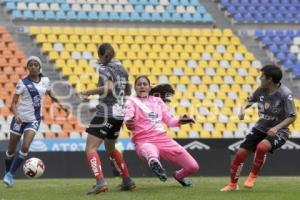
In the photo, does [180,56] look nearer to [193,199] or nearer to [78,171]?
[78,171]

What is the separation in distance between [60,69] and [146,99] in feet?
46.0

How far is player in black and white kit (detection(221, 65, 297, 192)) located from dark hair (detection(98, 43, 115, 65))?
204 cm

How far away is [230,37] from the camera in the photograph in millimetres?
29000

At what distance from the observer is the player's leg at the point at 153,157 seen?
1038 cm

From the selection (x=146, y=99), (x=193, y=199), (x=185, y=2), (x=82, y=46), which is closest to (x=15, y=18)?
(x=82, y=46)

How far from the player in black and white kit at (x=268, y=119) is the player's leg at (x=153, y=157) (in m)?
1.07

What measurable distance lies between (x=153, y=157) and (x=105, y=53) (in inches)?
62.9

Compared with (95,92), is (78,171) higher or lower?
lower

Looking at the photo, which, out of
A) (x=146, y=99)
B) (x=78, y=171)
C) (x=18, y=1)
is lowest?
(x=78, y=171)

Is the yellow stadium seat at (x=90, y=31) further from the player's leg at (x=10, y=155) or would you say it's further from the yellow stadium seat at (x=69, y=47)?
the player's leg at (x=10, y=155)

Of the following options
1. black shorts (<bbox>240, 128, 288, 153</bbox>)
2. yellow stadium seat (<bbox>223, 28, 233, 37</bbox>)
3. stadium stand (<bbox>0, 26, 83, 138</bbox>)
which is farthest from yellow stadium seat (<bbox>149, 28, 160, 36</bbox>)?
black shorts (<bbox>240, 128, 288, 153</bbox>)

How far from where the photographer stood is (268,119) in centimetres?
1110

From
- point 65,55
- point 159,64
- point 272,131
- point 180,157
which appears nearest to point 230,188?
point 180,157

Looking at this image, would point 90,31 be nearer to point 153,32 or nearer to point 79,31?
point 79,31
